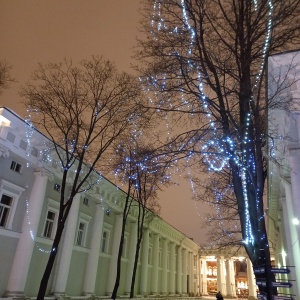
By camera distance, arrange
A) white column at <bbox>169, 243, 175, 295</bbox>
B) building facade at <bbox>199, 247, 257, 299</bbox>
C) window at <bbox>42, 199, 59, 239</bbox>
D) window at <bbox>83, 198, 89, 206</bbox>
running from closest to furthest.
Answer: window at <bbox>42, 199, 59, 239</bbox>, window at <bbox>83, 198, 89, 206</bbox>, white column at <bbox>169, 243, 175, 295</bbox>, building facade at <bbox>199, 247, 257, 299</bbox>

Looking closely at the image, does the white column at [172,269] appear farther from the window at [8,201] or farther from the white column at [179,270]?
the window at [8,201]

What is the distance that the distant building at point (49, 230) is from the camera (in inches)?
585

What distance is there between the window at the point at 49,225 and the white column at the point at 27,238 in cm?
174

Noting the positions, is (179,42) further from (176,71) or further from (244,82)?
(244,82)

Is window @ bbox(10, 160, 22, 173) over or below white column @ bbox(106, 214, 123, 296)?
over

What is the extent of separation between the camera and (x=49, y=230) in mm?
18125

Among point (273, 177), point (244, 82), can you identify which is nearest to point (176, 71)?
point (244, 82)

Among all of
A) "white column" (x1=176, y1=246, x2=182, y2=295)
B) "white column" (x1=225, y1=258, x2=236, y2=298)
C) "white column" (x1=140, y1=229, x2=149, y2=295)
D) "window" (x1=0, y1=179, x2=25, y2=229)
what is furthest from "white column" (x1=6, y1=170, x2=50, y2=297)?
"white column" (x1=225, y1=258, x2=236, y2=298)

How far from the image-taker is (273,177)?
1395cm

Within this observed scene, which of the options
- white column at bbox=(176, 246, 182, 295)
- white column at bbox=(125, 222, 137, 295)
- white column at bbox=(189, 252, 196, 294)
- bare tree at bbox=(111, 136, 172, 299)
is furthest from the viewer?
white column at bbox=(189, 252, 196, 294)

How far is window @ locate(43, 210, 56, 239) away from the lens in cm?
1788

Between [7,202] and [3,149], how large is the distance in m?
2.86

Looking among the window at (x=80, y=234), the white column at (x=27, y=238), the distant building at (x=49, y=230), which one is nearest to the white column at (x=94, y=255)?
the distant building at (x=49, y=230)

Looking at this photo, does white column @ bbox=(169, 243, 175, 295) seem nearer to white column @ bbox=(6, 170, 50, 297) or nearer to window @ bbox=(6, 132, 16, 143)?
white column @ bbox=(6, 170, 50, 297)
